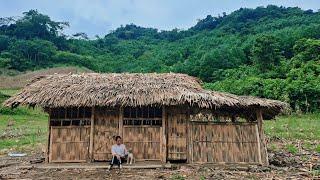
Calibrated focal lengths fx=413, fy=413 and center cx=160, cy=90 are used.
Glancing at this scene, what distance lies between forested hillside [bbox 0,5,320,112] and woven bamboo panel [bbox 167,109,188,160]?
47.5ft

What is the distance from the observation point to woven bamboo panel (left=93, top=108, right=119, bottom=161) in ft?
40.7

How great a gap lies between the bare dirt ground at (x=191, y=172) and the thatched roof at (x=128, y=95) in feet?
5.60

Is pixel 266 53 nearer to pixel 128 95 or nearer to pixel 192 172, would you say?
pixel 128 95

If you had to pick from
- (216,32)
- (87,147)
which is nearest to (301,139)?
(87,147)

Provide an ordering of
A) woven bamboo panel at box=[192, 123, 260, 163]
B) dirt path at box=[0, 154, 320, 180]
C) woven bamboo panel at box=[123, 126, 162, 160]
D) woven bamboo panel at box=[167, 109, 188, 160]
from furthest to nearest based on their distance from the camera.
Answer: woven bamboo panel at box=[123, 126, 162, 160] → woven bamboo panel at box=[167, 109, 188, 160] → woven bamboo panel at box=[192, 123, 260, 163] → dirt path at box=[0, 154, 320, 180]

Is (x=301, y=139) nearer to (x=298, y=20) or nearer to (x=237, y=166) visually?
(x=237, y=166)

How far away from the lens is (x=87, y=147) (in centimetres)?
1239

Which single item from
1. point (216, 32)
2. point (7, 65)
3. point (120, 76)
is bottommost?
point (120, 76)

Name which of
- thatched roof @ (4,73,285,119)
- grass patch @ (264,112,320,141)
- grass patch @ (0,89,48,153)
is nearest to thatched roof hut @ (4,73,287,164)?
thatched roof @ (4,73,285,119)

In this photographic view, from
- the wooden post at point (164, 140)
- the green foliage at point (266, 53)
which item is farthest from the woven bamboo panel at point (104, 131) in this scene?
the green foliage at point (266, 53)

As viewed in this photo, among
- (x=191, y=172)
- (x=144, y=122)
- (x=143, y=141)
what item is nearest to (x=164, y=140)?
(x=143, y=141)

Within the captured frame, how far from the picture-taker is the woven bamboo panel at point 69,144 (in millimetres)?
12383

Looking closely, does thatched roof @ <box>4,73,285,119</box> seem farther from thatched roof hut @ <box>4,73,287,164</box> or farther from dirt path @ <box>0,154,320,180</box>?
dirt path @ <box>0,154,320,180</box>

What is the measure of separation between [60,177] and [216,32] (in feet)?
150
